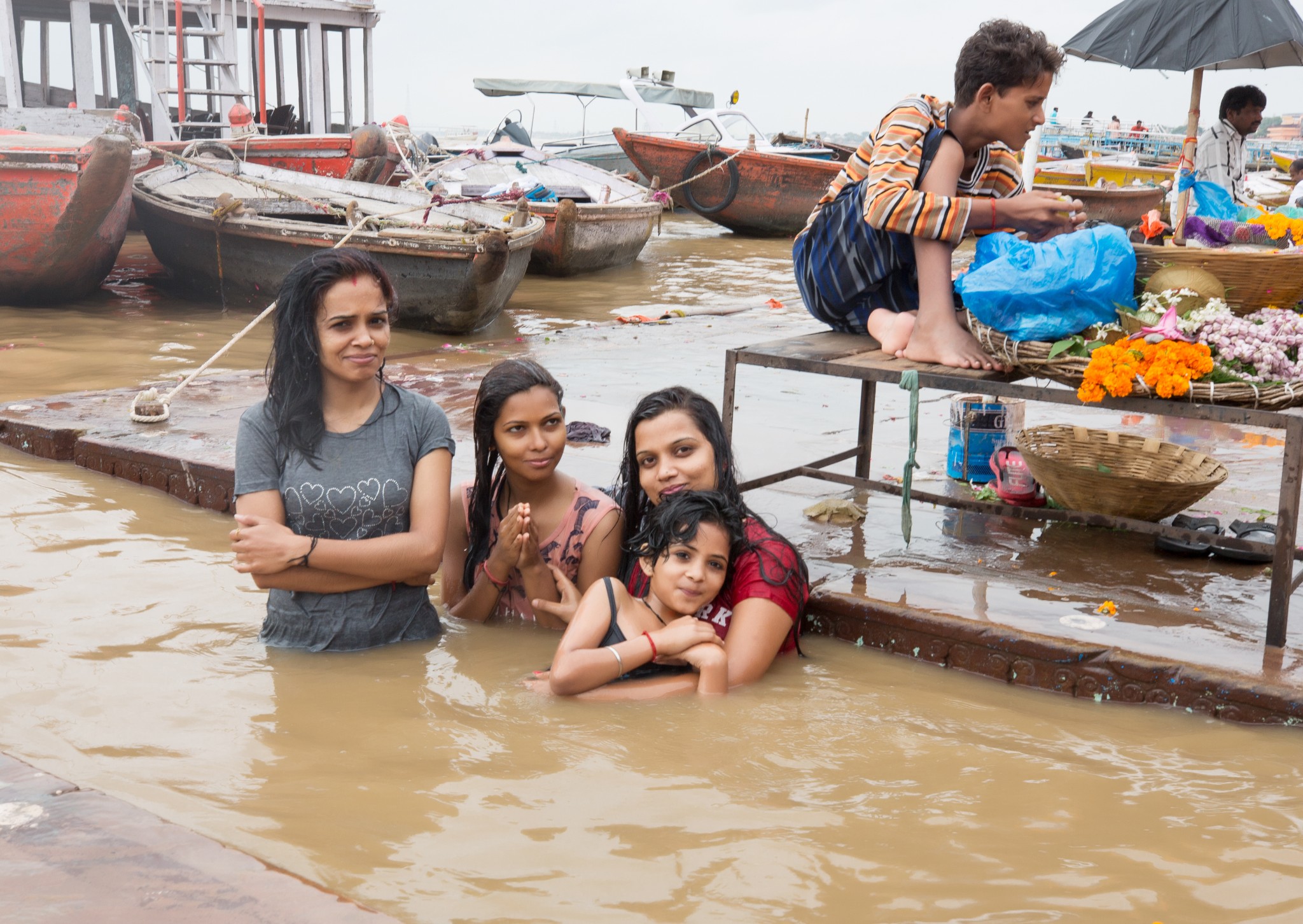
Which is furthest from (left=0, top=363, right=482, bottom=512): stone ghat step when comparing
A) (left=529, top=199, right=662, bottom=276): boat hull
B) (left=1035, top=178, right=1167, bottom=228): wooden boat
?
(left=1035, top=178, right=1167, bottom=228): wooden boat

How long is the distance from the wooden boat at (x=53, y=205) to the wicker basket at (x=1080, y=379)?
8.63 meters

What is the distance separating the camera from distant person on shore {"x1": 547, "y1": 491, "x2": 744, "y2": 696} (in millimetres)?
2857

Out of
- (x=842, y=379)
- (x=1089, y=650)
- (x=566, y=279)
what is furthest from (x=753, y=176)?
(x=1089, y=650)

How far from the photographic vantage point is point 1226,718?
9.15 ft

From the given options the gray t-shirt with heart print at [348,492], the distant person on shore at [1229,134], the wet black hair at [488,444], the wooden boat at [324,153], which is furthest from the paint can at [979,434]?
the wooden boat at [324,153]

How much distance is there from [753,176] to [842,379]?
13.1 metres

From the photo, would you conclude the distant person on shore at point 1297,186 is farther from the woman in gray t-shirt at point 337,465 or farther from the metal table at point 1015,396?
the woman in gray t-shirt at point 337,465

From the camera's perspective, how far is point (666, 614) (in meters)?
3.03

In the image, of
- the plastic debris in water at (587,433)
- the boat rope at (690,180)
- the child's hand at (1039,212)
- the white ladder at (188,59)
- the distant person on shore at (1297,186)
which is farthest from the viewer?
the boat rope at (690,180)

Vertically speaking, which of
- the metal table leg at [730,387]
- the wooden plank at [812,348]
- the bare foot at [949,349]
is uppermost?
the bare foot at [949,349]

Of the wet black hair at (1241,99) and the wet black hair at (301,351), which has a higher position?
the wet black hair at (1241,99)

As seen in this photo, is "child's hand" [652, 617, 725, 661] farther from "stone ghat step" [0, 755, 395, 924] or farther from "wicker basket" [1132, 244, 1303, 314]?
"wicker basket" [1132, 244, 1303, 314]

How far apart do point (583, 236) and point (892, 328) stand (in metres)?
10.2

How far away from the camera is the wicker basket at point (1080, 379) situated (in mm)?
2824
